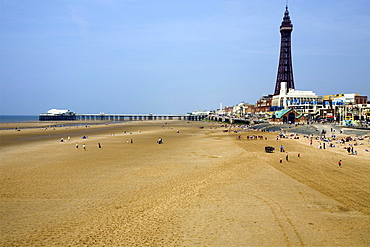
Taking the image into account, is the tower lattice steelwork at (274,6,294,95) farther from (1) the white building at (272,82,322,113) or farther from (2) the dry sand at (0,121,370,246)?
(2) the dry sand at (0,121,370,246)

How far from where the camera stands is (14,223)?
9.08 meters

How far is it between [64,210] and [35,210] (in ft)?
3.43

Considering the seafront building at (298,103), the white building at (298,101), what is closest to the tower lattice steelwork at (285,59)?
the seafront building at (298,103)

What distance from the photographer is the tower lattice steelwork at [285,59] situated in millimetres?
108438

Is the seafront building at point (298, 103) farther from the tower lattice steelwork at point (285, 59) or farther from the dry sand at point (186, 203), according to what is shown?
the dry sand at point (186, 203)

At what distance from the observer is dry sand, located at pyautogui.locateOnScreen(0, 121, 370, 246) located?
317 inches

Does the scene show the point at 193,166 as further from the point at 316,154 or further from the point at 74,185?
the point at 316,154

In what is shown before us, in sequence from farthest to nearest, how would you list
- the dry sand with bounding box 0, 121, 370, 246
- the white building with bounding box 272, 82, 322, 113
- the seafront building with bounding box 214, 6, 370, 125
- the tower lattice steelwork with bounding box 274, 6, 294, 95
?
the tower lattice steelwork with bounding box 274, 6, 294, 95 < the white building with bounding box 272, 82, 322, 113 < the seafront building with bounding box 214, 6, 370, 125 < the dry sand with bounding box 0, 121, 370, 246

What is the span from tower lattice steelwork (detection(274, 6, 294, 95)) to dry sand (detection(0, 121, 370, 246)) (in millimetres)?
94944

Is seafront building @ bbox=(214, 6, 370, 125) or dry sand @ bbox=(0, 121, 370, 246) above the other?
seafront building @ bbox=(214, 6, 370, 125)

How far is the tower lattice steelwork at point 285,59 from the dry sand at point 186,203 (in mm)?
94944

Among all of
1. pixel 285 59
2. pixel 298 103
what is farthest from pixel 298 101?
pixel 285 59

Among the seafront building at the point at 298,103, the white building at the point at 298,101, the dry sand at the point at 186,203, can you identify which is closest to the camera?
the dry sand at the point at 186,203

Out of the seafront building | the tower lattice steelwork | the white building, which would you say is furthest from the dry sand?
the tower lattice steelwork
